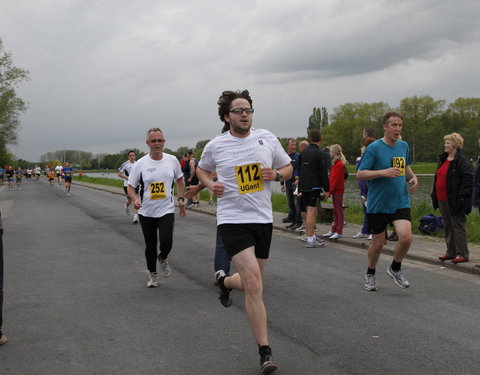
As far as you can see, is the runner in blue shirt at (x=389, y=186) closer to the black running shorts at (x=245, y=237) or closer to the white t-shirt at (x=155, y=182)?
the black running shorts at (x=245, y=237)

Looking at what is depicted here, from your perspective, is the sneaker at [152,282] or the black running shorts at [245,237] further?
the sneaker at [152,282]

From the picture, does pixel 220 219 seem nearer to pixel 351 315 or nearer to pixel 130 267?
pixel 351 315

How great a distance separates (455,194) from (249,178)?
465 centimetres

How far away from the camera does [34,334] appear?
4863 mm

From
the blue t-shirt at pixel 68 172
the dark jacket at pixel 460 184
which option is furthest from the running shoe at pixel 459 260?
the blue t-shirt at pixel 68 172

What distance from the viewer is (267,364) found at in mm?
3725

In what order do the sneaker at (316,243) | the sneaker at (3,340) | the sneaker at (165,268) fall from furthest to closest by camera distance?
the sneaker at (316,243)
the sneaker at (165,268)
the sneaker at (3,340)

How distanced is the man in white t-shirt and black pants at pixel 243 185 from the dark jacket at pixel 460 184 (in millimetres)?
4306

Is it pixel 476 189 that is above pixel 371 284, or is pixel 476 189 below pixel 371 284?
above

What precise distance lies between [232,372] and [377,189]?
3.10 metres

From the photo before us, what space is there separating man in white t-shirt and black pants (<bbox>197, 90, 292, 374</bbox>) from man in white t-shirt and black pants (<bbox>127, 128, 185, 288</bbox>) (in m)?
2.45

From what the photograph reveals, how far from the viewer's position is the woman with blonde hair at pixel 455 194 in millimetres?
7660

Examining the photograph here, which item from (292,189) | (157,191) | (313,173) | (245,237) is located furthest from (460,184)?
(292,189)

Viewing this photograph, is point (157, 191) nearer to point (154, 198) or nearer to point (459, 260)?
point (154, 198)
